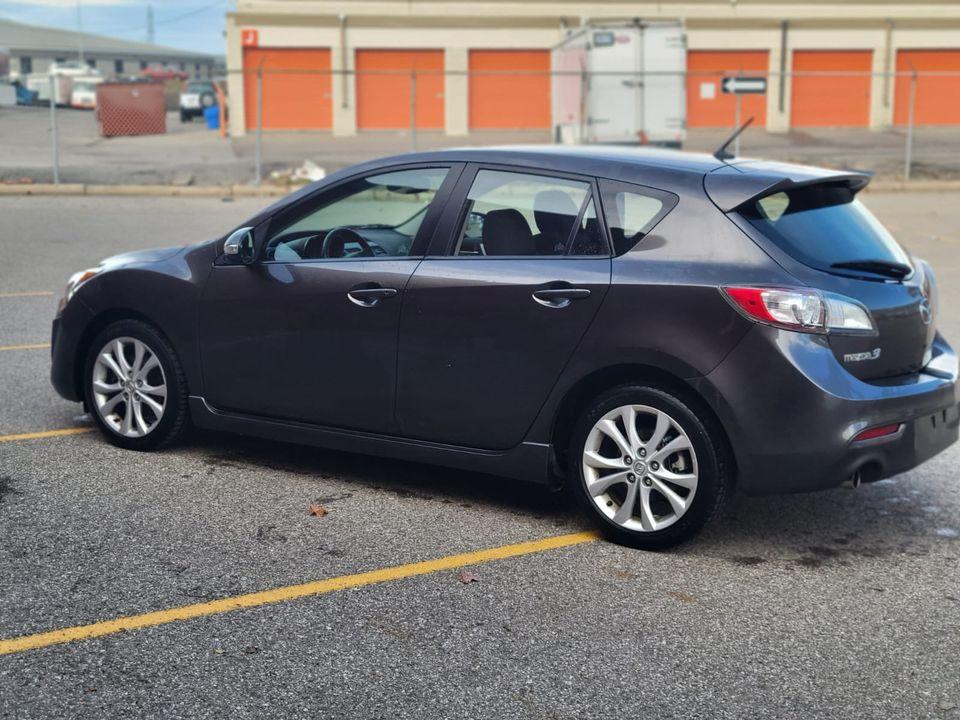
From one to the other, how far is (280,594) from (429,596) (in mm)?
528

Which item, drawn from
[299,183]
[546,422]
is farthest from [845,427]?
[299,183]

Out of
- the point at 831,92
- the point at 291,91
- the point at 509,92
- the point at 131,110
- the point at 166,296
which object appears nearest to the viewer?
the point at 166,296

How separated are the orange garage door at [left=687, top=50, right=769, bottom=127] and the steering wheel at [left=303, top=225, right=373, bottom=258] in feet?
128

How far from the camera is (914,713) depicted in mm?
3664

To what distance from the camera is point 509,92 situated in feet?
141

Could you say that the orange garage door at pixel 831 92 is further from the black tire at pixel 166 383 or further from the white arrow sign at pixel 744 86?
the black tire at pixel 166 383

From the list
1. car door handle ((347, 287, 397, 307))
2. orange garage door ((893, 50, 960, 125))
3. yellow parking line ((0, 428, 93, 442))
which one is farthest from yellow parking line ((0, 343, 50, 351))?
orange garage door ((893, 50, 960, 125))

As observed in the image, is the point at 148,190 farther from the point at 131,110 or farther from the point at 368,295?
the point at 131,110

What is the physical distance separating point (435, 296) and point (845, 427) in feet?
5.80

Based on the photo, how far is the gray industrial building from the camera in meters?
100

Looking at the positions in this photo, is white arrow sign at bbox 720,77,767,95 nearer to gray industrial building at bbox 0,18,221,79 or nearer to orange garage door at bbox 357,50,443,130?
orange garage door at bbox 357,50,443,130

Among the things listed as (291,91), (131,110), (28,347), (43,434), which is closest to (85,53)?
(131,110)

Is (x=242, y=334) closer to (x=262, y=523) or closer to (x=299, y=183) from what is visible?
(x=262, y=523)

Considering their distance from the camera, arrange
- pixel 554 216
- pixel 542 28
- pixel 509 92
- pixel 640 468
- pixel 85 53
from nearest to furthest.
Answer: pixel 640 468 → pixel 554 216 → pixel 509 92 → pixel 542 28 → pixel 85 53
